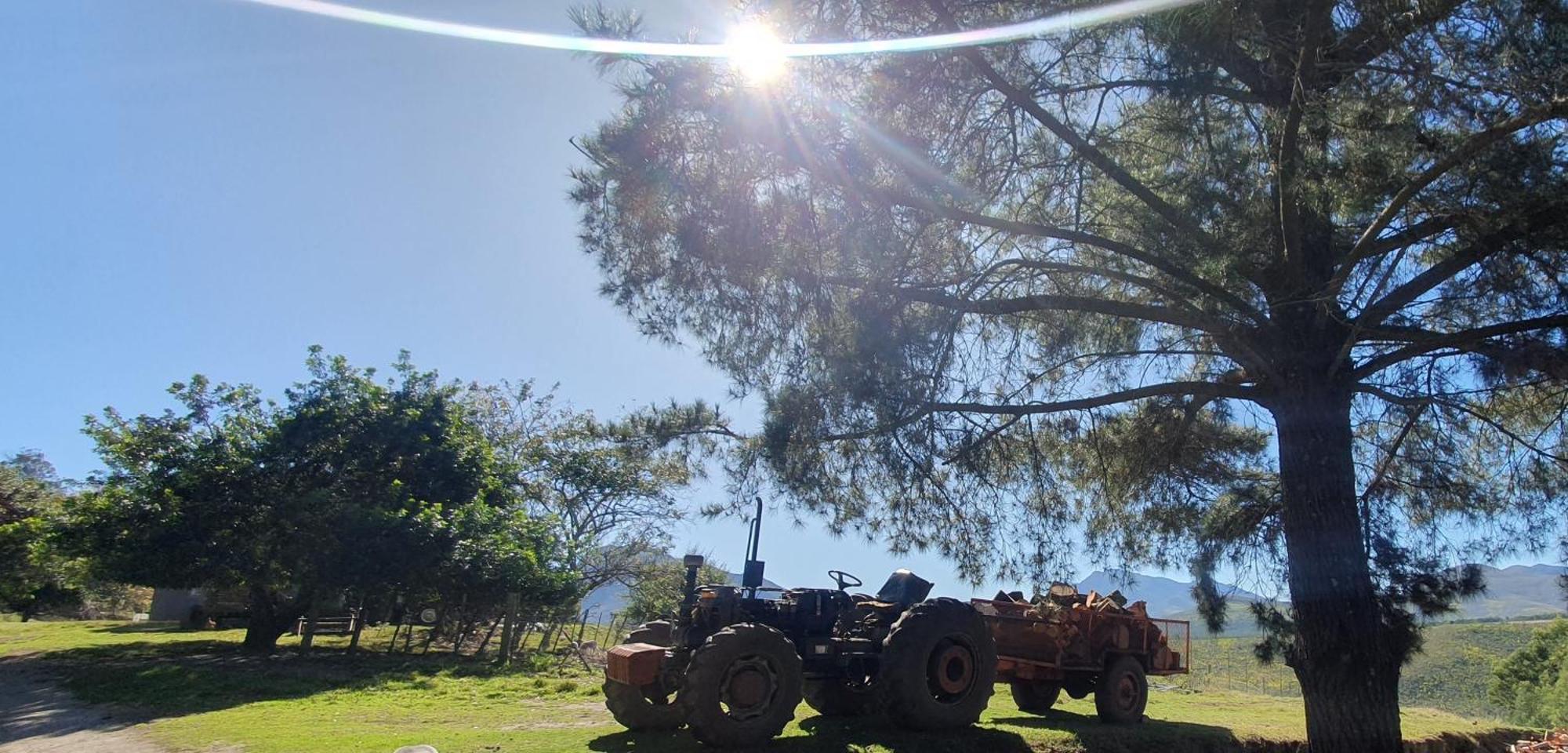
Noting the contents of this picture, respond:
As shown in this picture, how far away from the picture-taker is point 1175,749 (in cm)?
895

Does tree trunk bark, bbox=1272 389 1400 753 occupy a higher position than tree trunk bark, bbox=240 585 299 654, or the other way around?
tree trunk bark, bbox=1272 389 1400 753

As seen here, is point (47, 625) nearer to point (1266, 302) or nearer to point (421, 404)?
point (421, 404)

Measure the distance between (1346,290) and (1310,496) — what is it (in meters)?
1.82

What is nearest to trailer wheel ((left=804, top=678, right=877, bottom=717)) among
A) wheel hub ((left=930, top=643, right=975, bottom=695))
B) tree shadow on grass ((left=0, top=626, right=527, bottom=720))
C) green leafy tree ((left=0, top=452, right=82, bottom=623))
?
wheel hub ((left=930, top=643, right=975, bottom=695))

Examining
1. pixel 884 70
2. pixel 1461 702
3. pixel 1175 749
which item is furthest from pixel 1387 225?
pixel 1461 702

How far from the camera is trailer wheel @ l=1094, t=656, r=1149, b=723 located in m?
10.3

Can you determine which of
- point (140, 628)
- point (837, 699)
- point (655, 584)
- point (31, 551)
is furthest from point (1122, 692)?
point (140, 628)

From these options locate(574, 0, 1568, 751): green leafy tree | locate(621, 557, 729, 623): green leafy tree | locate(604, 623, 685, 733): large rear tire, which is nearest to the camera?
locate(574, 0, 1568, 751): green leafy tree

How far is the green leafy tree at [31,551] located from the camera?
16.7 m

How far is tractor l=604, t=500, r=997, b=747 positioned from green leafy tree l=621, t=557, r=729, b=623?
1362 centimetres

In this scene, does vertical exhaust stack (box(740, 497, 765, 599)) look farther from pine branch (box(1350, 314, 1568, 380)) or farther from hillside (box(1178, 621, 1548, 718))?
hillside (box(1178, 621, 1548, 718))

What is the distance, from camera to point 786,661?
23.8ft

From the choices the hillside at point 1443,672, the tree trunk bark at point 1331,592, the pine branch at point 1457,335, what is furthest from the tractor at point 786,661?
the hillside at point 1443,672

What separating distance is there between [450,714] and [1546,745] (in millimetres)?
13705
